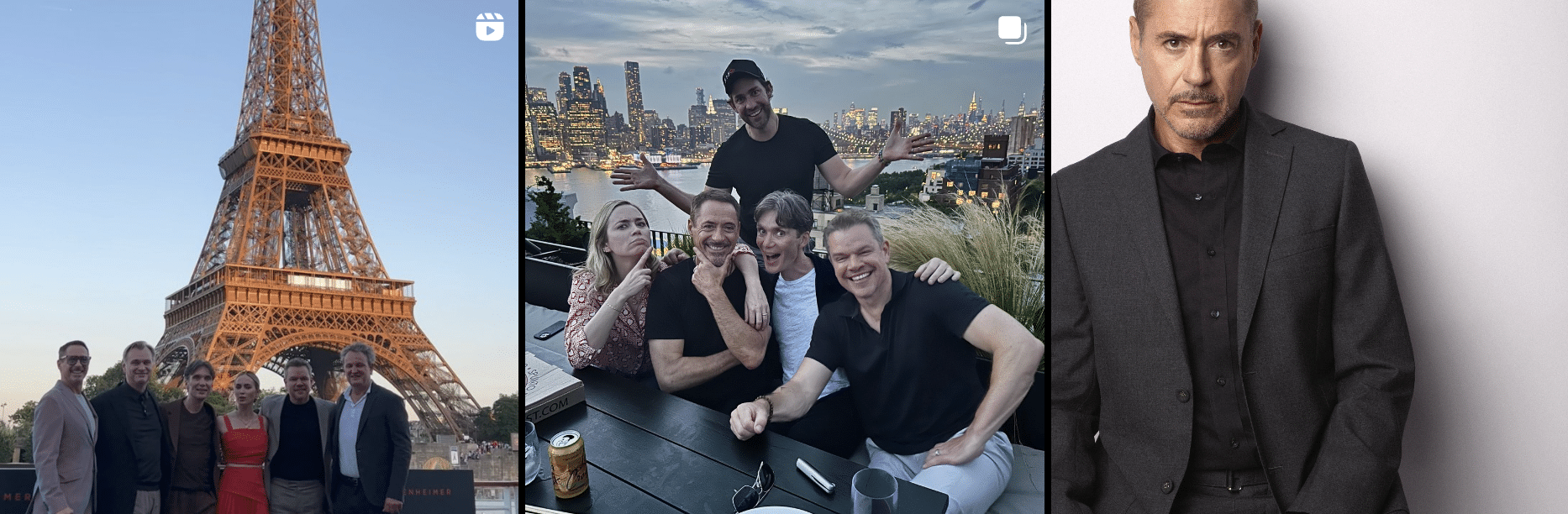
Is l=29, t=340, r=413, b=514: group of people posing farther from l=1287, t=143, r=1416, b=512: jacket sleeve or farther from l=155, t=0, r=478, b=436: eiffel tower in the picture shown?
l=1287, t=143, r=1416, b=512: jacket sleeve

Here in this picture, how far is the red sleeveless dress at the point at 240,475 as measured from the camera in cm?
227

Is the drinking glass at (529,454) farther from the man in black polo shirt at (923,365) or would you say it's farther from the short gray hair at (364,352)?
the man in black polo shirt at (923,365)

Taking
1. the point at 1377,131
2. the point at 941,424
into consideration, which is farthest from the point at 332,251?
the point at 1377,131

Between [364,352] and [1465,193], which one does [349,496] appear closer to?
[364,352]

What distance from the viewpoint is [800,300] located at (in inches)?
79.4

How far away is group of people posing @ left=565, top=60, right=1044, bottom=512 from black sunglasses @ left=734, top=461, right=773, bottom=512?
116mm

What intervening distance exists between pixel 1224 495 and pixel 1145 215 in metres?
0.60

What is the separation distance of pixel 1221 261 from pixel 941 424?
0.77 meters

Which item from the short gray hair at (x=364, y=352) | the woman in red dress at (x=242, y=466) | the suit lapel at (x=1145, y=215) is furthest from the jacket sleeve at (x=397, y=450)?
the suit lapel at (x=1145, y=215)

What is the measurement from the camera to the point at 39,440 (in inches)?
87.5

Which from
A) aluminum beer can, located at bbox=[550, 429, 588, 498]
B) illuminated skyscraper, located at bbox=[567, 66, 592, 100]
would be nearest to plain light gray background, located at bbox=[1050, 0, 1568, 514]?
illuminated skyscraper, located at bbox=[567, 66, 592, 100]

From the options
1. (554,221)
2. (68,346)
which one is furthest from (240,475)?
(554,221)

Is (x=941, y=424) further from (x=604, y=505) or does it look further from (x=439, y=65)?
(x=439, y=65)

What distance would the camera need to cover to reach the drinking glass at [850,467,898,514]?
195cm
